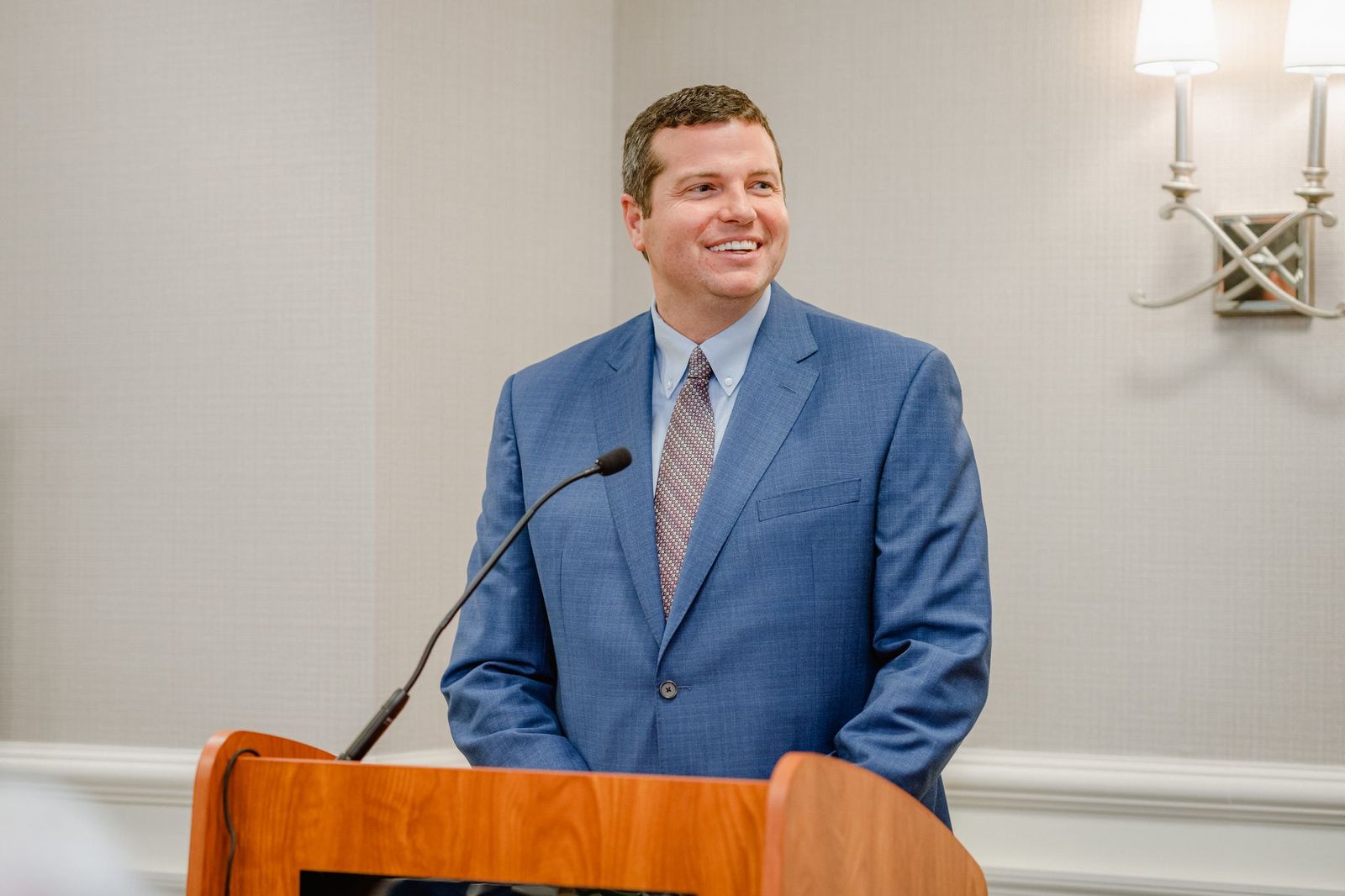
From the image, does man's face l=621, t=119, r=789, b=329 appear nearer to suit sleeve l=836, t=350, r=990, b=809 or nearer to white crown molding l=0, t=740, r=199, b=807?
suit sleeve l=836, t=350, r=990, b=809

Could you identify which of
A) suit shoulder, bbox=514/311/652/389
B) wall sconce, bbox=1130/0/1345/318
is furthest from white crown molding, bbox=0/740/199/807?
wall sconce, bbox=1130/0/1345/318

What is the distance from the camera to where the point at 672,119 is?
1.71 metres

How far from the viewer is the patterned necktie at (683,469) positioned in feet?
5.34

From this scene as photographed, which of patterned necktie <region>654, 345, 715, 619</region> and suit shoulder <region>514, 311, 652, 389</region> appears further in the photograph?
suit shoulder <region>514, 311, 652, 389</region>

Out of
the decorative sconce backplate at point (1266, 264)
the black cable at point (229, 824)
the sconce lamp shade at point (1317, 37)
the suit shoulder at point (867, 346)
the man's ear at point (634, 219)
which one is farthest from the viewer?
the decorative sconce backplate at point (1266, 264)

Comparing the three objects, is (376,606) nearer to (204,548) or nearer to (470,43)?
(204,548)

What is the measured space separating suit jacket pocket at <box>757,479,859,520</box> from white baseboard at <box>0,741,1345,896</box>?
3.10 feet

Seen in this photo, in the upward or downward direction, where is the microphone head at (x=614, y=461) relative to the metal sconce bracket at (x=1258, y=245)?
downward

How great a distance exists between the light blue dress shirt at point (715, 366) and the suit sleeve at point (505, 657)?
0.20 meters

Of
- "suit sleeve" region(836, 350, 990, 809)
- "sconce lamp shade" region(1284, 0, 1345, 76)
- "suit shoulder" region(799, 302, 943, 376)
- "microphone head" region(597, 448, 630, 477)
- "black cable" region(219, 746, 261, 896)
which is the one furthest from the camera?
"sconce lamp shade" region(1284, 0, 1345, 76)

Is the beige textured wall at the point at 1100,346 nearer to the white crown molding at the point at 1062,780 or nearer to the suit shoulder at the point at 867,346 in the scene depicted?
the white crown molding at the point at 1062,780

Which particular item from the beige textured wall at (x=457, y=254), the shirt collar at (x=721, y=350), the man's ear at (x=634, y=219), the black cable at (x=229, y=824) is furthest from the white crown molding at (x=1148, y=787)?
the black cable at (x=229, y=824)

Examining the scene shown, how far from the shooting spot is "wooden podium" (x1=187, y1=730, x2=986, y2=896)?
956 mm

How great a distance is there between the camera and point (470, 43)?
253cm
